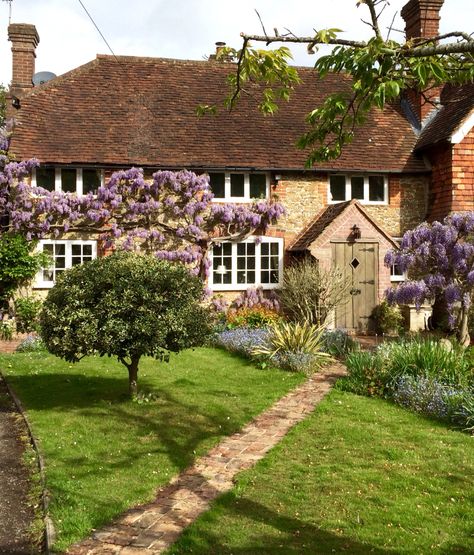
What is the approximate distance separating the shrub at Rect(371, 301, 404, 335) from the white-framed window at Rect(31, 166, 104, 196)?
9056 mm

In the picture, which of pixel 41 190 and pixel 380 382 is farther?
pixel 41 190

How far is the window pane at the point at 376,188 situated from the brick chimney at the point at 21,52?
37.5 ft

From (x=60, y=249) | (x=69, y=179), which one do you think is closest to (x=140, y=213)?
(x=69, y=179)

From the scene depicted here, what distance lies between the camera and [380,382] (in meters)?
9.73

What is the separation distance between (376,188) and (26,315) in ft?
37.2

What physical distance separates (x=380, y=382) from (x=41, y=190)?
37.3 feet

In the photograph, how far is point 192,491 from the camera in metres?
5.95

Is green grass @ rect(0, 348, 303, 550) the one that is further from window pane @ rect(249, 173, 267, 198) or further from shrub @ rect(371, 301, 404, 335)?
window pane @ rect(249, 173, 267, 198)

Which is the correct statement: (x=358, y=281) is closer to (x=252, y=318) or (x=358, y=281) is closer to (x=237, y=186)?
(x=252, y=318)

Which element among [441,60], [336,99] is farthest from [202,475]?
[441,60]

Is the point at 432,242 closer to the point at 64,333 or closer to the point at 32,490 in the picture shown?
the point at 64,333

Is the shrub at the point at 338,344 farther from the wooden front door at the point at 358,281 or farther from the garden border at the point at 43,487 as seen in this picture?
the garden border at the point at 43,487

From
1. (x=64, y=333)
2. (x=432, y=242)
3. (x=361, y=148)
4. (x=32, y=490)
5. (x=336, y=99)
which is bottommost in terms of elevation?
(x=32, y=490)

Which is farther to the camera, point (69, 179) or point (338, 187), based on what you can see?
point (338, 187)
